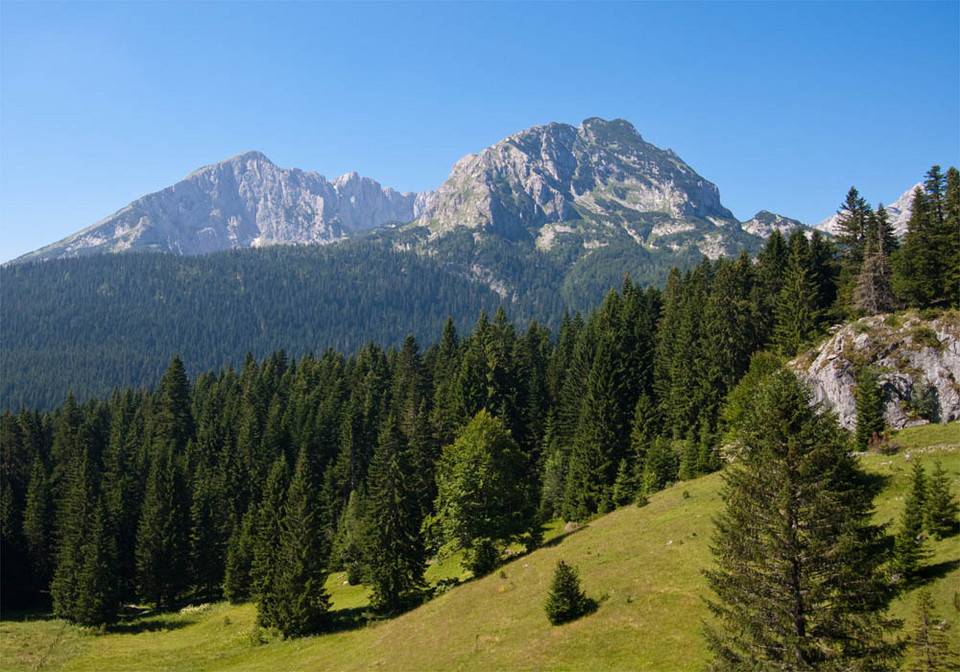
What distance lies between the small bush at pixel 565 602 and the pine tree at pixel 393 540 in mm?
20769

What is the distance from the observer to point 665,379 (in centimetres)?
7244

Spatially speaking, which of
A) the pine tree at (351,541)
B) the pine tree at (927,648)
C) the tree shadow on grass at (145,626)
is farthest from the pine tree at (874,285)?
the tree shadow on grass at (145,626)

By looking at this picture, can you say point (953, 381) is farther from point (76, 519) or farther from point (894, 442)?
point (76, 519)

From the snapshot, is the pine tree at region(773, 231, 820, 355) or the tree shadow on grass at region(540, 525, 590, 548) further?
the pine tree at region(773, 231, 820, 355)

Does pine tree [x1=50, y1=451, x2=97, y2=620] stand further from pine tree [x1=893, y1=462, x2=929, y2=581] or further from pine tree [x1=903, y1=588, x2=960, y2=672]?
pine tree [x1=903, y1=588, x2=960, y2=672]

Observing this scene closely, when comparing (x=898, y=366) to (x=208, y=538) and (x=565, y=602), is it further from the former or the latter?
(x=208, y=538)

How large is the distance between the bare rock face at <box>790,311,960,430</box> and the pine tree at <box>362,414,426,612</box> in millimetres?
34767

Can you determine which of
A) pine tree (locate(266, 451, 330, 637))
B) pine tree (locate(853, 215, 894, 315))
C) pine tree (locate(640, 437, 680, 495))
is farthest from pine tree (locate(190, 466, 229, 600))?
pine tree (locate(853, 215, 894, 315))

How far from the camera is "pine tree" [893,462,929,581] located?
83.7ft

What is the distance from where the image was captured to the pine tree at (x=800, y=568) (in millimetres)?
18219

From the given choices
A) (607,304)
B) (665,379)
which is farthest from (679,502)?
(607,304)

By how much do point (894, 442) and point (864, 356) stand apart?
1035cm

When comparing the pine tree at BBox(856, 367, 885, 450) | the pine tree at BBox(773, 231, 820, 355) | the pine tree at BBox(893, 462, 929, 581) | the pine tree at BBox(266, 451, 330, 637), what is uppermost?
the pine tree at BBox(773, 231, 820, 355)

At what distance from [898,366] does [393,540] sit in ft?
145
